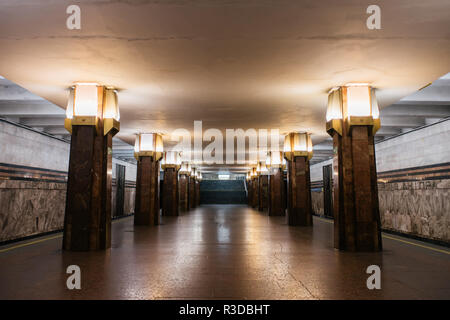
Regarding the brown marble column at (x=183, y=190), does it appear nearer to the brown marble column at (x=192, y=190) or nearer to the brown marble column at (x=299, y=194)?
the brown marble column at (x=192, y=190)

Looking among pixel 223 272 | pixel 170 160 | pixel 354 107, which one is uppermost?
pixel 170 160

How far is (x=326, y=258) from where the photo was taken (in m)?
6.32

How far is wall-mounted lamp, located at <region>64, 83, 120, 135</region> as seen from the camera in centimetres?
736

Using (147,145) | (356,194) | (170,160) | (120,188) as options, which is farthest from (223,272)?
(120,188)

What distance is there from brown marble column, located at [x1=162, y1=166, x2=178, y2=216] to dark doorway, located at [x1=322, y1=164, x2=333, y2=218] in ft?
34.1

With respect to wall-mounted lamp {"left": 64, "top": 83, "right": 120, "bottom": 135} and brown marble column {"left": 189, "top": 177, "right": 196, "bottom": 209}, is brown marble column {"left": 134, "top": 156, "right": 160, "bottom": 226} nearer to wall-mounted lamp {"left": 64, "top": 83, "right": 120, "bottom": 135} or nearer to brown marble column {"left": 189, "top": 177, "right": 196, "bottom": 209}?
wall-mounted lamp {"left": 64, "top": 83, "right": 120, "bottom": 135}

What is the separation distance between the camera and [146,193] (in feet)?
45.0

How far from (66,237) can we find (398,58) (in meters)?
7.98

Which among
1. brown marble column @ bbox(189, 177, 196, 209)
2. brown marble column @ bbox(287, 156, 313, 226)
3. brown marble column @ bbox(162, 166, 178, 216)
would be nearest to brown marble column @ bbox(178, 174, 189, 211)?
brown marble column @ bbox(189, 177, 196, 209)

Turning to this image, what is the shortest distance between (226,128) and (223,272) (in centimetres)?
780

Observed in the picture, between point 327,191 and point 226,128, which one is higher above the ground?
point 226,128

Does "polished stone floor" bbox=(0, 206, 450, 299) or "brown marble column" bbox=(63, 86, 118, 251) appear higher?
"brown marble column" bbox=(63, 86, 118, 251)

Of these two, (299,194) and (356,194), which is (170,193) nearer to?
(299,194)
